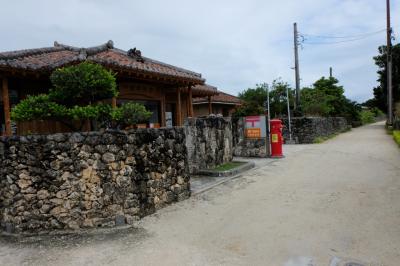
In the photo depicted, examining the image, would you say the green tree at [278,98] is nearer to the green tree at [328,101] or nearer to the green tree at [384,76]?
the green tree at [328,101]

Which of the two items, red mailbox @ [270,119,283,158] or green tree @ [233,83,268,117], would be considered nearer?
red mailbox @ [270,119,283,158]

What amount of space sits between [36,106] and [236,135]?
10.3 metres

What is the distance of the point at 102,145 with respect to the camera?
536 cm

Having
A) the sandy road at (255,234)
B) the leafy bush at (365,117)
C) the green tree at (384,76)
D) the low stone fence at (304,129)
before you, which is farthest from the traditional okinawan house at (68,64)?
the leafy bush at (365,117)

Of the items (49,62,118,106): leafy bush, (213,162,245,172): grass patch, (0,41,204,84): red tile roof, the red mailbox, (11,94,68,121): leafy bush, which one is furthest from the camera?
the red mailbox

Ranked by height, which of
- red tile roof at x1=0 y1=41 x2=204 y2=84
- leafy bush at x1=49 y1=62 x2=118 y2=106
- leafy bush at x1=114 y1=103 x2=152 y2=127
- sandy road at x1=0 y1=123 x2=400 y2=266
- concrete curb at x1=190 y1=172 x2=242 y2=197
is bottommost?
sandy road at x1=0 y1=123 x2=400 y2=266

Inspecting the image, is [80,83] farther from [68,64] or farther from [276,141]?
[276,141]

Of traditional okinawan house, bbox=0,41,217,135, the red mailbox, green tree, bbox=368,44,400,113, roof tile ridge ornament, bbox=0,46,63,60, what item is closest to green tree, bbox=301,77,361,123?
green tree, bbox=368,44,400,113

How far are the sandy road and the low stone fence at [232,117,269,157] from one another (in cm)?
623

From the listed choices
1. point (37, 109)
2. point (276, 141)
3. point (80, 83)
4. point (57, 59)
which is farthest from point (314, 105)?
point (37, 109)

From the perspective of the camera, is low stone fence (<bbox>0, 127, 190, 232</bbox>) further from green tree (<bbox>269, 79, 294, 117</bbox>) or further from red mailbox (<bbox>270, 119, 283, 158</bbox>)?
green tree (<bbox>269, 79, 294, 117</bbox>)

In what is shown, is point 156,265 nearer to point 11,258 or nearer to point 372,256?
point 11,258

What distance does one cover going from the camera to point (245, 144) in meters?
14.4

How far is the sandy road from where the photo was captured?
407cm
